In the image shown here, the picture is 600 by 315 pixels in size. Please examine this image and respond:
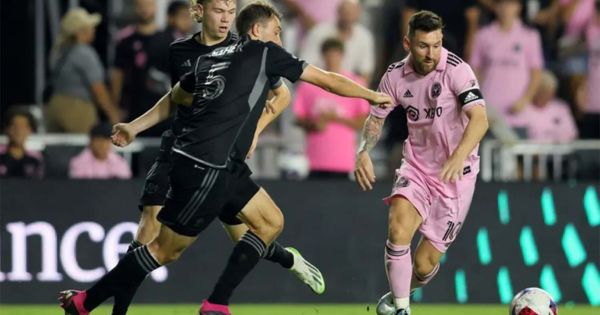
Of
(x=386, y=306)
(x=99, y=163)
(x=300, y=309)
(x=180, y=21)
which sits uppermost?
(x=180, y=21)

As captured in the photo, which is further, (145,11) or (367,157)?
(145,11)

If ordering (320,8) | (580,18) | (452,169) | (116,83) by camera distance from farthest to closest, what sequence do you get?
(580,18) < (320,8) < (116,83) < (452,169)

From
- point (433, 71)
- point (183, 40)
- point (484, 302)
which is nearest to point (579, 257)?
point (484, 302)

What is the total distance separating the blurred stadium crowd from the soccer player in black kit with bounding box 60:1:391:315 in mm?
4757

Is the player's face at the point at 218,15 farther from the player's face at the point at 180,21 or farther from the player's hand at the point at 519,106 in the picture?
the player's hand at the point at 519,106

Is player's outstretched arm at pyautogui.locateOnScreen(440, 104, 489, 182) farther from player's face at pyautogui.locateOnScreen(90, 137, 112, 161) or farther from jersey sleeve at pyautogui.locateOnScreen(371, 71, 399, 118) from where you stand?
player's face at pyautogui.locateOnScreen(90, 137, 112, 161)

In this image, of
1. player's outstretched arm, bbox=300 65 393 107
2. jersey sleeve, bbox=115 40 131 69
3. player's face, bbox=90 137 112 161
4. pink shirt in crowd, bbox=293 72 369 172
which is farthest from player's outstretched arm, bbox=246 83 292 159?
jersey sleeve, bbox=115 40 131 69

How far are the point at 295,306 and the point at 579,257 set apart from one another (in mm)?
2553

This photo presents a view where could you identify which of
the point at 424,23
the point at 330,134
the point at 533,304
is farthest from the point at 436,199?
the point at 330,134

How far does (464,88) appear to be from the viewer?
1137cm

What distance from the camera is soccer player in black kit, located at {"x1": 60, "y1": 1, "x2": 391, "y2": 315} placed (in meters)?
10.5

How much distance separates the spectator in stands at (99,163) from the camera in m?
15.5

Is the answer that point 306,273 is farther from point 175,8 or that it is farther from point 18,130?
point 175,8

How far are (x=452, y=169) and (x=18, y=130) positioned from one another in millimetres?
5950
